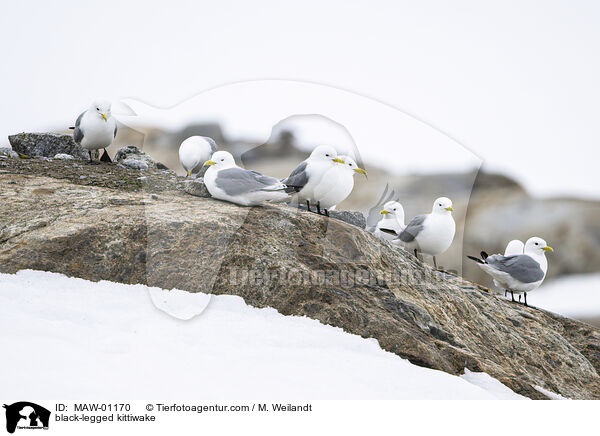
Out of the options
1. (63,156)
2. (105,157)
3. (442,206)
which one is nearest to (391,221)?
(442,206)

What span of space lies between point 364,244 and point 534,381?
1.79 meters

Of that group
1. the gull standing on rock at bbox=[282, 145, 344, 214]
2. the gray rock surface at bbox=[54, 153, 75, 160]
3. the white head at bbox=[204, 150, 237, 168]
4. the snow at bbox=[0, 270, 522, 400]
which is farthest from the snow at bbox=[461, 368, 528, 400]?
the gray rock surface at bbox=[54, 153, 75, 160]

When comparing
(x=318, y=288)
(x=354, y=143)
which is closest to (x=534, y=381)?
(x=318, y=288)

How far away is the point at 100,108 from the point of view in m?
7.95

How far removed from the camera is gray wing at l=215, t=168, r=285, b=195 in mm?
4688

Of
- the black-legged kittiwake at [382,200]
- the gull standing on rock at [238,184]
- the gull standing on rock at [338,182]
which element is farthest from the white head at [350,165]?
the gull standing on rock at [238,184]

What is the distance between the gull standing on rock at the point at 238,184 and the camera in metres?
4.70

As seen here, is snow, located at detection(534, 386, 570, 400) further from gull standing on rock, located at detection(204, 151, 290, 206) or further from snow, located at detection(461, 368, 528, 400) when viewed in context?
gull standing on rock, located at detection(204, 151, 290, 206)

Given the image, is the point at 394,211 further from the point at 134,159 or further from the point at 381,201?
the point at 134,159

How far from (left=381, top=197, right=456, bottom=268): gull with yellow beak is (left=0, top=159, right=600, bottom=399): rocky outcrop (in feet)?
2.50

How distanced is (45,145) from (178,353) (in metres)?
6.29

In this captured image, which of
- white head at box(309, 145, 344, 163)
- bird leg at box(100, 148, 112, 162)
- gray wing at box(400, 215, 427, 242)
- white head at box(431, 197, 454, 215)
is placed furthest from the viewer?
bird leg at box(100, 148, 112, 162)

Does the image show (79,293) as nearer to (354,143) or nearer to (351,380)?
(351,380)

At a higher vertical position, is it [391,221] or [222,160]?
[222,160]
